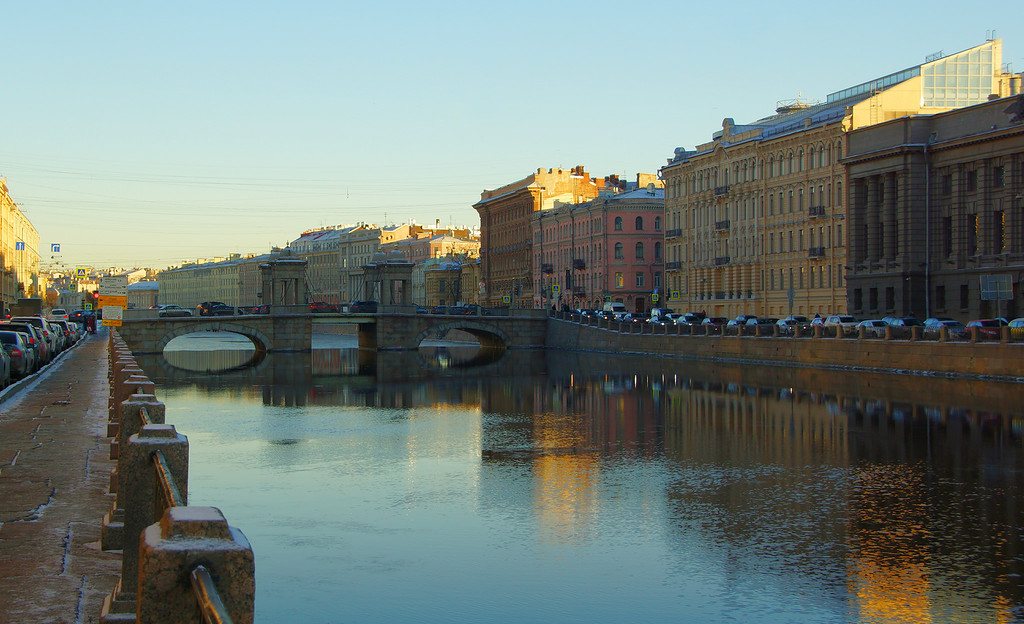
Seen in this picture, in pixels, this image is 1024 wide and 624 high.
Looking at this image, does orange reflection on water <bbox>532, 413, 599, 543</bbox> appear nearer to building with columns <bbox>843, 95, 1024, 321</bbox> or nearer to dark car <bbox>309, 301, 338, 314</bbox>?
building with columns <bbox>843, 95, 1024, 321</bbox>

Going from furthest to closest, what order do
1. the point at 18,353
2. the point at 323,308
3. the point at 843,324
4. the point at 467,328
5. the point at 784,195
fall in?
the point at 323,308
the point at 467,328
the point at 784,195
the point at 843,324
the point at 18,353

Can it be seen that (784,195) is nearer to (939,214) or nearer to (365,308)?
(939,214)

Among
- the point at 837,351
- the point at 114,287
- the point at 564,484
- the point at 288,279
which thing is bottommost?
the point at 564,484

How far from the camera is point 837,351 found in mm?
53969

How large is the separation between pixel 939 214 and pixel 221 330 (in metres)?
48.3

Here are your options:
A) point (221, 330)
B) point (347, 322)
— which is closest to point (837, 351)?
point (347, 322)

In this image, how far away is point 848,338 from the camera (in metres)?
53.8

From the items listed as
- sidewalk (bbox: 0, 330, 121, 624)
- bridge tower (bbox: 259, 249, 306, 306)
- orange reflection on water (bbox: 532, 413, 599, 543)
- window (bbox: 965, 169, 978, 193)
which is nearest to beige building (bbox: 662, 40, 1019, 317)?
window (bbox: 965, 169, 978, 193)

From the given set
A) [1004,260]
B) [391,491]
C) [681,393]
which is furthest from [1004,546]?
[1004,260]

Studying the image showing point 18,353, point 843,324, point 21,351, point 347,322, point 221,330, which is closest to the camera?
point 18,353

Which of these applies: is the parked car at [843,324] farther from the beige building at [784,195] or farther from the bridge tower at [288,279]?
the bridge tower at [288,279]

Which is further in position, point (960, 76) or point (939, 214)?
point (960, 76)

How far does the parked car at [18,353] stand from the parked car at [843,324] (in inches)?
1385

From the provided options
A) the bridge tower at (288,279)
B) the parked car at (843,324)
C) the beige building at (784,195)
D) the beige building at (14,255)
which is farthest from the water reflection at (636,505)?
the beige building at (14,255)
